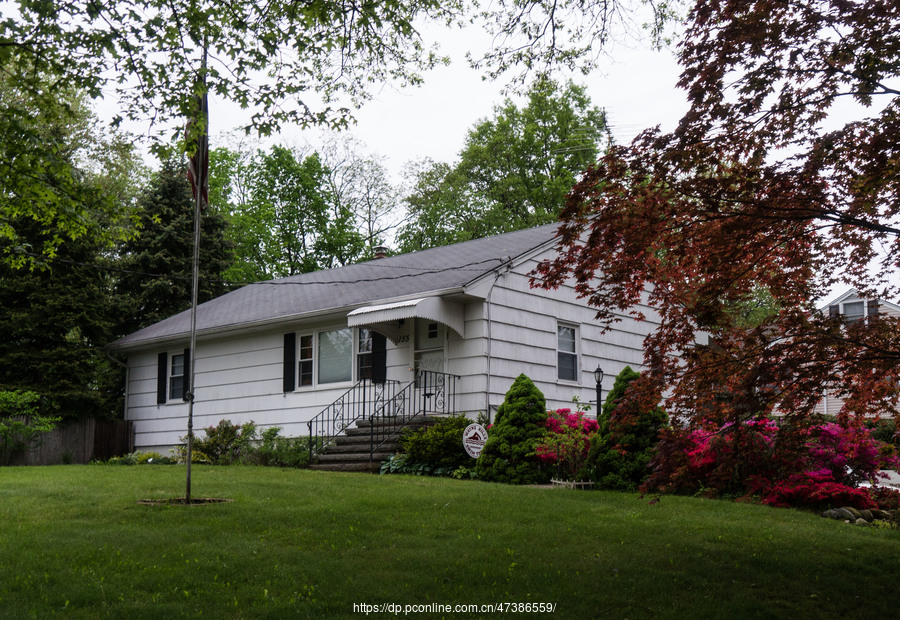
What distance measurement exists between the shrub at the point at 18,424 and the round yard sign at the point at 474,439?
10266 mm

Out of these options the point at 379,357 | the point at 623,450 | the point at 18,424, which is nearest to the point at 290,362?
the point at 379,357

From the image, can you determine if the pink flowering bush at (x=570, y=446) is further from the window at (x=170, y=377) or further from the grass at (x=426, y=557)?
the window at (x=170, y=377)

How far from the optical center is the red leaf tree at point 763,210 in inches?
219

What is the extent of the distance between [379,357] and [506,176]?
22.0 meters

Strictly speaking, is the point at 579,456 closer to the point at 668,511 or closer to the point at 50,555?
the point at 668,511

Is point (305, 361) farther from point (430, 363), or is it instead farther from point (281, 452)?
point (430, 363)

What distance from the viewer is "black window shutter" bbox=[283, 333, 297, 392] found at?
17016 millimetres

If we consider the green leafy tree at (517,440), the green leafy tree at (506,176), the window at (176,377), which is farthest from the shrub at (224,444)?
the green leafy tree at (506,176)

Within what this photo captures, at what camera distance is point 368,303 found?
15.2 m

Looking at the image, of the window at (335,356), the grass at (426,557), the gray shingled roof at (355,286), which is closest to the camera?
the grass at (426,557)

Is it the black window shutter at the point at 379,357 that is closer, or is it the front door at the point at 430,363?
the front door at the point at 430,363

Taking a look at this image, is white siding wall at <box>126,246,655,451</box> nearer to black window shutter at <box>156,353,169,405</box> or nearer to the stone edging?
black window shutter at <box>156,353,169,405</box>

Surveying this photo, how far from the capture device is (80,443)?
64.4ft

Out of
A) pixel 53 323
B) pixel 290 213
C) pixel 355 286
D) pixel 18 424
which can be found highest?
pixel 290 213
